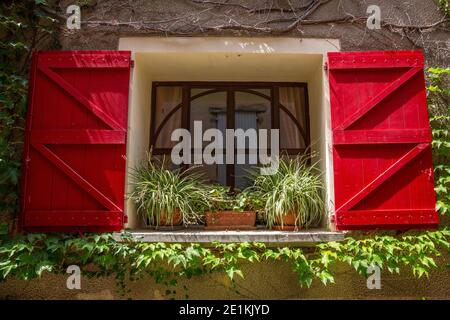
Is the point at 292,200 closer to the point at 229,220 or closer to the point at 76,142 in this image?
the point at 229,220

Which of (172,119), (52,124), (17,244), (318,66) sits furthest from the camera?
(172,119)

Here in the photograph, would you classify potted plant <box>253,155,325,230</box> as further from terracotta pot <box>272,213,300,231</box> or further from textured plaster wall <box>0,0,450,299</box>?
textured plaster wall <box>0,0,450,299</box>

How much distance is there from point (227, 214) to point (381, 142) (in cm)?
176

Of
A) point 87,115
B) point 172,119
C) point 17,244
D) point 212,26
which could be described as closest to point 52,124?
point 87,115

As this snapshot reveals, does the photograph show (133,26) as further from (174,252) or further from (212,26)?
(174,252)

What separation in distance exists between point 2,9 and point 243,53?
104 inches

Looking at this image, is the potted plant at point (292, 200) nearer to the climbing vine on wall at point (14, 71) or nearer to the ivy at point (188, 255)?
the ivy at point (188, 255)

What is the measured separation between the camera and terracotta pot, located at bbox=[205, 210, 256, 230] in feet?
14.6

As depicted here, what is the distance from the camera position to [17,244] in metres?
3.81

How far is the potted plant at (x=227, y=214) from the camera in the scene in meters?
4.44

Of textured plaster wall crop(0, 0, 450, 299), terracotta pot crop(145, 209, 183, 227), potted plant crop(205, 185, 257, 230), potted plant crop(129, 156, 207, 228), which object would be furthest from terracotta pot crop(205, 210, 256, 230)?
textured plaster wall crop(0, 0, 450, 299)

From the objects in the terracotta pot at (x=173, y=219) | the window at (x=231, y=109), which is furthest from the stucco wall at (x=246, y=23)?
the terracotta pot at (x=173, y=219)

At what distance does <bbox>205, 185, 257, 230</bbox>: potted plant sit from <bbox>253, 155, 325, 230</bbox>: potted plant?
0.19 m

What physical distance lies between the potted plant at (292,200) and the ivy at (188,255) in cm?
32
